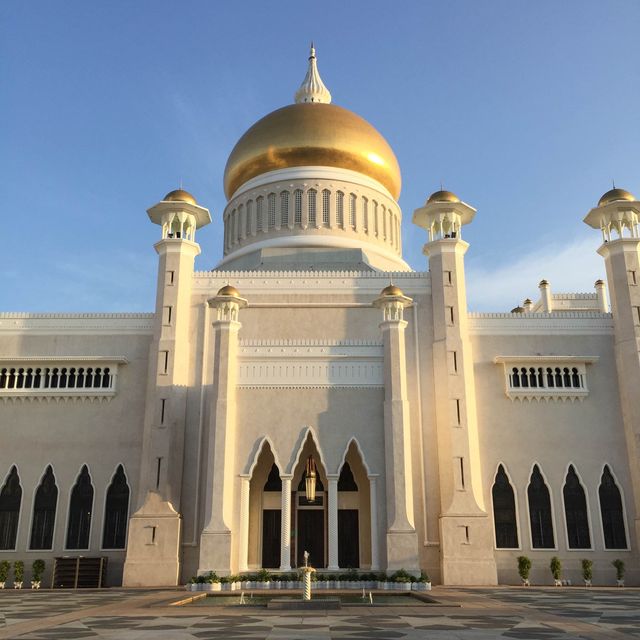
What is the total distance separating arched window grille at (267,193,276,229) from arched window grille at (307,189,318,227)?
138 cm

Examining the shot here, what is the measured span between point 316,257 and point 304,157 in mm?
4312

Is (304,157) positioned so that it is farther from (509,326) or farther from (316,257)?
(509,326)

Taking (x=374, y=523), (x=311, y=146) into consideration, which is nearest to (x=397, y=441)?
(x=374, y=523)

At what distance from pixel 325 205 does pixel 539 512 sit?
1323 centimetres

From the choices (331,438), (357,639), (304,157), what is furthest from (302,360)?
(357,639)

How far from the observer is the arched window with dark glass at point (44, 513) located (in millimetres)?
21609

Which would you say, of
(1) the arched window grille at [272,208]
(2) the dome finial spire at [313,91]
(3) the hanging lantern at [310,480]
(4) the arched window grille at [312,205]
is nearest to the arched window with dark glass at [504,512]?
(3) the hanging lantern at [310,480]

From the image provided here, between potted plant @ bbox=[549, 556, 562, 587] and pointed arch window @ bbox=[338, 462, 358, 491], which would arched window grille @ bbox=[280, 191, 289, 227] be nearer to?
pointed arch window @ bbox=[338, 462, 358, 491]

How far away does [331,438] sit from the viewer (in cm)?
2031

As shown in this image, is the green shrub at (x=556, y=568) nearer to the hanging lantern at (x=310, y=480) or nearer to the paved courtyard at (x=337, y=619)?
the paved courtyard at (x=337, y=619)

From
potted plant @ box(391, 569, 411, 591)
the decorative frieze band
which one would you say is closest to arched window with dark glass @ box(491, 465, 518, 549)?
potted plant @ box(391, 569, 411, 591)

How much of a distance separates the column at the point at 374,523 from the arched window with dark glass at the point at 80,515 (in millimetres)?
8459

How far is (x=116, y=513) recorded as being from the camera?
21.8m

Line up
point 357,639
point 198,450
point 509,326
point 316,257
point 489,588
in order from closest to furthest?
point 357,639
point 489,588
point 198,450
point 509,326
point 316,257
